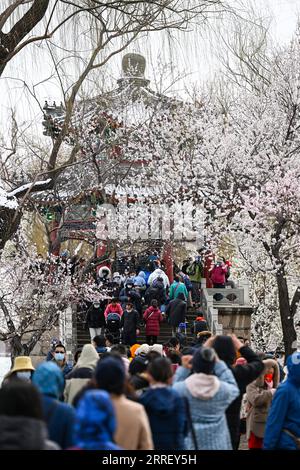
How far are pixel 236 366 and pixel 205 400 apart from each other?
1.57 m

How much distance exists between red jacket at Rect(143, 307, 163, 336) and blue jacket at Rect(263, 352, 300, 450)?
44.7 ft

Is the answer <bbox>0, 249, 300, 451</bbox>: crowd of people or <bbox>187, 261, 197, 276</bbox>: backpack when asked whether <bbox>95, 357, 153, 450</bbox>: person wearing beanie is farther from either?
<bbox>187, 261, 197, 276</bbox>: backpack

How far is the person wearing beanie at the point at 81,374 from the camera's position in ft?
27.3

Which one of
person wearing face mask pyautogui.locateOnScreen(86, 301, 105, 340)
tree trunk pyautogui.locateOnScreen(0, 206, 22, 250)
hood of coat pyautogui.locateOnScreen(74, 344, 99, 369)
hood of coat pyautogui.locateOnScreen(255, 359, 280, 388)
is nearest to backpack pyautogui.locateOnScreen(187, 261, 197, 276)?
person wearing face mask pyautogui.locateOnScreen(86, 301, 105, 340)

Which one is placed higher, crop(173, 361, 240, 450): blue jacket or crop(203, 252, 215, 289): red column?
crop(203, 252, 215, 289): red column

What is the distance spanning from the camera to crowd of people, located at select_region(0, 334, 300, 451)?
14.6 ft

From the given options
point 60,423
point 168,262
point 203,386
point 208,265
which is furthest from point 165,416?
point 168,262

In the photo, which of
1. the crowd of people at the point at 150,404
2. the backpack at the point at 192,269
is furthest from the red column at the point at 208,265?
the crowd of people at the point at 150,404

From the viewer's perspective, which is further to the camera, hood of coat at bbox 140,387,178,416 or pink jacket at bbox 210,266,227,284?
pink jacket at bbox 210,266,227,284

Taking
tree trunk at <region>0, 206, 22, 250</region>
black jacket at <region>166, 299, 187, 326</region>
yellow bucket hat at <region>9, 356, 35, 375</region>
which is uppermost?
tree trunk at <region>0, 206, 22, 250</region>

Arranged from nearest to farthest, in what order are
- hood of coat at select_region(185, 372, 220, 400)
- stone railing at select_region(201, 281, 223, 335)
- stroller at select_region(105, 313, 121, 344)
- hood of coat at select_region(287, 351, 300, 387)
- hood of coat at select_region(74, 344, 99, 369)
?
hood of coat at select_region(185, 372, 220, 400), hood of coat at select_region(287, 351, 300, 387), hood of coat at select_region(74, 344, 99, 369), stroller at select_region(105, 313, 121, 344), stone railing at select_region(201, 281, 223, 335)

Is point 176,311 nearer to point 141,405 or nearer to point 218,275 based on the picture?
point 218,275

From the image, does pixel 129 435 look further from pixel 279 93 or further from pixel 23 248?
pixel 279 93
